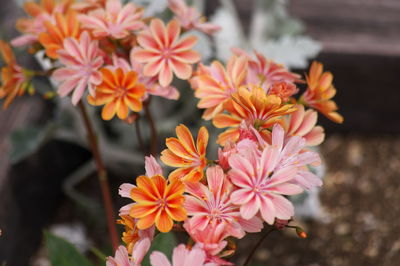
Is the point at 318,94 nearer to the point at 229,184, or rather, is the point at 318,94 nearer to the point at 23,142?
the point at 229,184

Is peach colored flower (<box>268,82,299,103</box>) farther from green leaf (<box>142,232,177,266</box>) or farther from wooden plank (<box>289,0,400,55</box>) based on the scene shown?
wooden plank (<box>289,0,400,55</box>)

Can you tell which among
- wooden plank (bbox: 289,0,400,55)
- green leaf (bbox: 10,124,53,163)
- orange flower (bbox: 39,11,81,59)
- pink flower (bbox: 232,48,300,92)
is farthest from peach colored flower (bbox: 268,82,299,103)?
wooden plank (bbox: 289,0,400,55)

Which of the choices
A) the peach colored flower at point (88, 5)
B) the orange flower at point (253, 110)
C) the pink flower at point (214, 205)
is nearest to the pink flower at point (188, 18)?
the peach colored flower at point (88, 5)

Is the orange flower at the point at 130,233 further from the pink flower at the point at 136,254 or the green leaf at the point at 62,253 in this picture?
the green leaf at the point at 62,253

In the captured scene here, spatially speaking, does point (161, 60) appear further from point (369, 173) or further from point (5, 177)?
point (369, 173)

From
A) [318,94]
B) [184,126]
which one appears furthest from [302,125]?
[184,126]

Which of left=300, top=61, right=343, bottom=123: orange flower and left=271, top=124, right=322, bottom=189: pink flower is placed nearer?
left=271, top=124, right=322, bottom=189: pink flower
